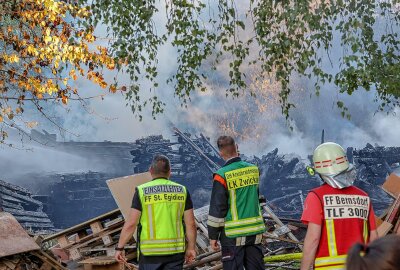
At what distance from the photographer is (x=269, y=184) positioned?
55.5 feet

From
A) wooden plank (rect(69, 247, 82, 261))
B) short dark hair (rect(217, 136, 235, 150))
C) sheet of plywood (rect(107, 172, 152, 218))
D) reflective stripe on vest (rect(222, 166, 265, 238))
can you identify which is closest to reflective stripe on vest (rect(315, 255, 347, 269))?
reflective stripe on vest (rect(222, 166, 265, 238))

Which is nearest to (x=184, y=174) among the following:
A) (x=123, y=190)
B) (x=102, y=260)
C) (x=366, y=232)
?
(x=123, y=190)

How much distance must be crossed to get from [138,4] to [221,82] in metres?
10.0

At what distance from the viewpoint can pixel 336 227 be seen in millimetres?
3725

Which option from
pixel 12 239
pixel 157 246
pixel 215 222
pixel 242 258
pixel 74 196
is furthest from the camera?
pixel 74 196

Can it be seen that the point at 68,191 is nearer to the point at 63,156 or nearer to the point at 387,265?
the point at 63,156

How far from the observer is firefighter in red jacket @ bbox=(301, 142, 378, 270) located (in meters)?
A: 3.72

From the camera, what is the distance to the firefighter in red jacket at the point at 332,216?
3.72 metres

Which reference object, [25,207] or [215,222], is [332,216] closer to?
[215,222]

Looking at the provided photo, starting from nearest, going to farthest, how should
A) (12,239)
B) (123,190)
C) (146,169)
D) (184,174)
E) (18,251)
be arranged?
1. (18,251)
2. (12,239)
3. (123,190)
4. (146,169)
5. (184,174)

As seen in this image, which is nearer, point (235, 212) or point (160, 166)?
point (160, 166)

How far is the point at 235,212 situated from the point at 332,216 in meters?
1.97

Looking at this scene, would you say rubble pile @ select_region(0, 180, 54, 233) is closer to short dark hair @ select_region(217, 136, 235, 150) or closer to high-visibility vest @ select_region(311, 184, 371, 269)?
short dark hair @ select_region(217, 136, 235, 150)

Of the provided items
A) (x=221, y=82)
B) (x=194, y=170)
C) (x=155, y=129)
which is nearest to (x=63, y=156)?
(x=155, y=129)
